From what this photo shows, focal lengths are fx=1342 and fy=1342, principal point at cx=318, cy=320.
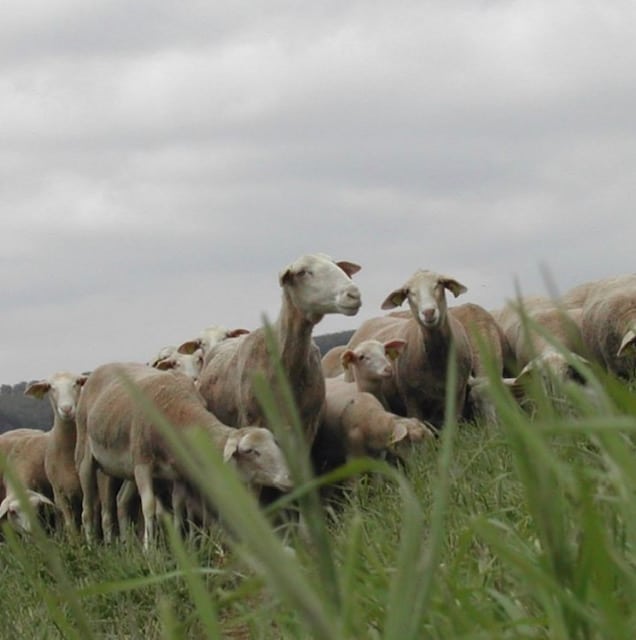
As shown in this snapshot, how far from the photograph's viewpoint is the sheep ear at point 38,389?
1418 centimetres

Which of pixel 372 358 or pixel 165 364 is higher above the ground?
pixel 165 364

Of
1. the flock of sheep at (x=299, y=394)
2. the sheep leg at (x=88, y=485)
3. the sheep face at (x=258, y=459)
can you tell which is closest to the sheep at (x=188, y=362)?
the flock of sheep at (x=299, y=394)

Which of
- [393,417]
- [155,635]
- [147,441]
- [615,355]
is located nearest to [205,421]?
[147,441]

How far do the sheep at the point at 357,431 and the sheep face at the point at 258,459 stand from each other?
1.32 meters

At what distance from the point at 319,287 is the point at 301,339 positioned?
1.90 ft

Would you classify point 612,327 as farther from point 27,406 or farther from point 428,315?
point 27,406

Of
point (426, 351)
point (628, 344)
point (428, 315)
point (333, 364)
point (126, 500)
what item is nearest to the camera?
point (628, 344)

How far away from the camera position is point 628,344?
11.1m

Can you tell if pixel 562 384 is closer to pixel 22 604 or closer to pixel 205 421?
pixel 22 604

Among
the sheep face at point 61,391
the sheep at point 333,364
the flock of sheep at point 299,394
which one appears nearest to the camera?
the flock of sheep at point 299,394

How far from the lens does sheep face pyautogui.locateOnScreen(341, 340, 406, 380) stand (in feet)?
40.9

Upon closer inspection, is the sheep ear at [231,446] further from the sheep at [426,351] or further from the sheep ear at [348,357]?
the sheep ear at [348,357]

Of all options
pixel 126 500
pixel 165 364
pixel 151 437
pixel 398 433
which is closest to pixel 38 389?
pixel 165 364

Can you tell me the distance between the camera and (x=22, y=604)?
6828 mm
